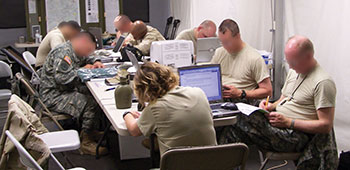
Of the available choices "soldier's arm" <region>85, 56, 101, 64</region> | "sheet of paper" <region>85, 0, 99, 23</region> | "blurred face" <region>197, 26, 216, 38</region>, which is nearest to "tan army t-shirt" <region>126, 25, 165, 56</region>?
"soldier's arm" <region>85, 56, 101, 64</region>

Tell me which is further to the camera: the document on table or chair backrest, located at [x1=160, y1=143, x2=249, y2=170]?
the document on table

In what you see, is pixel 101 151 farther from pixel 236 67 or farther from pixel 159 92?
pixel 159 92

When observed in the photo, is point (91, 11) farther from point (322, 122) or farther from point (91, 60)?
point (322, 122)

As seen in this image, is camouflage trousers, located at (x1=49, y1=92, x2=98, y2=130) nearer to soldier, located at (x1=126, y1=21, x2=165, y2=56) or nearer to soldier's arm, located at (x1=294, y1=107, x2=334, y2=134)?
soldier, located at (x1=126, y1=21, x2=165, y2=56)

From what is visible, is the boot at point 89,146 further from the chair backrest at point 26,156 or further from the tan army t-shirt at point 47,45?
the chair backrest at point 26,156

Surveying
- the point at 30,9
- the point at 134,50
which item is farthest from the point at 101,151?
the point at 30,9

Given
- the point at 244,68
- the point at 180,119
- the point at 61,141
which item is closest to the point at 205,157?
the point at 180,119

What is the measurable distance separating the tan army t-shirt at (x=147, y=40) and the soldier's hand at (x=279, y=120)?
2.85 meters

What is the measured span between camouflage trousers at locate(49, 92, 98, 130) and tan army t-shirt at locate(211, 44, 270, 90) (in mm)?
1319

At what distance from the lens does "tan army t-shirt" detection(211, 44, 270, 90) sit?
138 inches

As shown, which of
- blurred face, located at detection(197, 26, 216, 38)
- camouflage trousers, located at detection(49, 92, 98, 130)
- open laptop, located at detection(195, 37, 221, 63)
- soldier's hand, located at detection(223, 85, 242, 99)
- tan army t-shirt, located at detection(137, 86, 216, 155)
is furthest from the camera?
blurred face, located at detection(197, 26, 216, 38)

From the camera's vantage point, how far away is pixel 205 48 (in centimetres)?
451

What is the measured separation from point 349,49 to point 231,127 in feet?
5.14

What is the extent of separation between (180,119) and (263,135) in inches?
33.0
